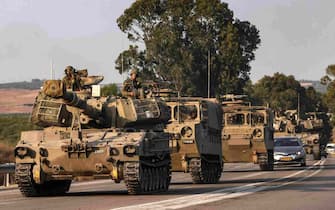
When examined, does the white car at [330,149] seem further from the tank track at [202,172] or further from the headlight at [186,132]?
the headlight at [186,132]

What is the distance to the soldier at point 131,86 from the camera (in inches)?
933

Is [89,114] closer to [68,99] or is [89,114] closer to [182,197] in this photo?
[68,99]

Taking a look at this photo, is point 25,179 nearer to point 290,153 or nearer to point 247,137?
point 247,137

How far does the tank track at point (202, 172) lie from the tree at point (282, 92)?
8342cm

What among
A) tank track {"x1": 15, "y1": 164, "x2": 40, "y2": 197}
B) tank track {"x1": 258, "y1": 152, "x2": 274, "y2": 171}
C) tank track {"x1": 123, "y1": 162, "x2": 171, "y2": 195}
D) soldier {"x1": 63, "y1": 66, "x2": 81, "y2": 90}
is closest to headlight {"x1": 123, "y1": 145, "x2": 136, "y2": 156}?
tank track {"x1": 123, "y1": 162, "x2": 171, "y2": 195}

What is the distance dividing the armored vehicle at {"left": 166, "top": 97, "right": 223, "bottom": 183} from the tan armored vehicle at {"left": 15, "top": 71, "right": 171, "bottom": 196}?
15.0 feet

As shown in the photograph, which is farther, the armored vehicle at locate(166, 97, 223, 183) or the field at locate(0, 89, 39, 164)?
the field at locate(0, 89, 39, 164)

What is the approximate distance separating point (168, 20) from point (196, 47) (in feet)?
8.50

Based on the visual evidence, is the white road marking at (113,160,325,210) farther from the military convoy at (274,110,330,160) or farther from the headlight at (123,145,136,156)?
the military convoy at (274,110,330,160)

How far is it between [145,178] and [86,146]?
1.46m

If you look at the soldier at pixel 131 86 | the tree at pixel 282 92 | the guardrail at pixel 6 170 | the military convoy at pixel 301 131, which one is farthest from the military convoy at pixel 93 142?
the tree at pixel 282 92

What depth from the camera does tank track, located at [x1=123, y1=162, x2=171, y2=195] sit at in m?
19.8

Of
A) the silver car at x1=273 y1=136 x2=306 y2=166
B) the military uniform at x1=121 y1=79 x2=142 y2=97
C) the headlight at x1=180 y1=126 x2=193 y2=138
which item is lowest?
the silver car at x1=273 y1=136 x2=306 y2=166

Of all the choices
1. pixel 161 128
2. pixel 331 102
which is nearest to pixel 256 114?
pixel 161 128
